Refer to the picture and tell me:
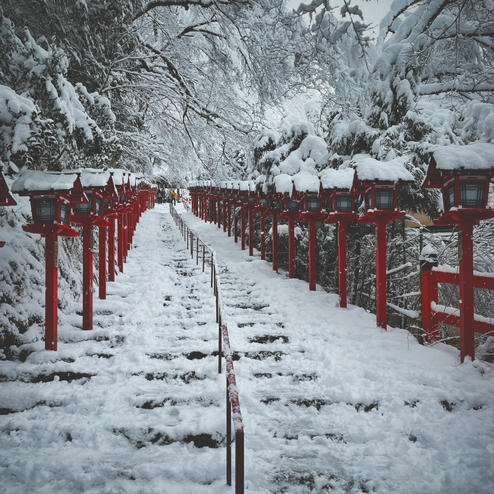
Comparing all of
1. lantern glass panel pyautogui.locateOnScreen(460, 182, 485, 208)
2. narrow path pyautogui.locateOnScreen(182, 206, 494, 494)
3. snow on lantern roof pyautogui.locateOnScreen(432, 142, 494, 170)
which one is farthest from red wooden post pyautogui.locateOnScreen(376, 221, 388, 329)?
snow on lantern roof pyautogui.locateOnScreen(432, 142, 494, 170)

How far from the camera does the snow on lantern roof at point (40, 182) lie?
512cm

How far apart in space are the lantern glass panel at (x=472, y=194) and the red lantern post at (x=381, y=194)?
171 centimetres

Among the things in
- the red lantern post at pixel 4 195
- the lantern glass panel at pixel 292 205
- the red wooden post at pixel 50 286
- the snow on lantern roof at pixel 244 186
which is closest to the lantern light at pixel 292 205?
the lantern glass panel at pixel 292 205

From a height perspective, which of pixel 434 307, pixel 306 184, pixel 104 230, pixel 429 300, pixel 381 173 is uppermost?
pixel 306 184

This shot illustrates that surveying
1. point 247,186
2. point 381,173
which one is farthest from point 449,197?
point 247,186

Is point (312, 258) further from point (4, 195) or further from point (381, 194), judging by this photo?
point (4, 195)

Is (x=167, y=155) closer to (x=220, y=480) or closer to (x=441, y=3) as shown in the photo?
(x=441, y=3)

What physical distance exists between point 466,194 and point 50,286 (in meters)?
6.23

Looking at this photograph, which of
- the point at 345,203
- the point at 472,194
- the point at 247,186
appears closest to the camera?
the point at 472,194

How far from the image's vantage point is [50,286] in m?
5.46

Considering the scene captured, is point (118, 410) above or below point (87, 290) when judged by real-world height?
below

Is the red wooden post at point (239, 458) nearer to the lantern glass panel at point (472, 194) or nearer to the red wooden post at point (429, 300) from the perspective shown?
the lantern glass panel at point (472, 194)

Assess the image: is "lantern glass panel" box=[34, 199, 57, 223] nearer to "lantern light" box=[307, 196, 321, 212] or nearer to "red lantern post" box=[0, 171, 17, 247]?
"red lantern post" box=[0, 171, 17, 247]

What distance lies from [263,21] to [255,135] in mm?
3274
